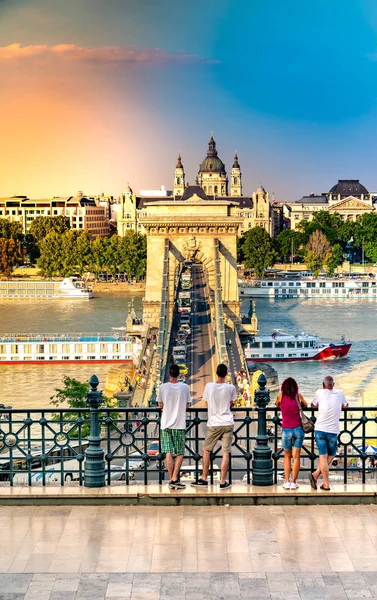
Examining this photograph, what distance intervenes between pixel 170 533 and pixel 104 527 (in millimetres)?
497

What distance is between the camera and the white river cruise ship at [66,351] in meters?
45.0

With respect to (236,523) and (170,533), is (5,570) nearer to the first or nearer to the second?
(170,533)

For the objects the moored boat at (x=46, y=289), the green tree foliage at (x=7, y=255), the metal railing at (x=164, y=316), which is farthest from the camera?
the green tree foliage at (x=7, y=255)

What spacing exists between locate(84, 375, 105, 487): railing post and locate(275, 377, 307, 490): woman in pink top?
1.43m

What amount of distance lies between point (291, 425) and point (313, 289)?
70.4m

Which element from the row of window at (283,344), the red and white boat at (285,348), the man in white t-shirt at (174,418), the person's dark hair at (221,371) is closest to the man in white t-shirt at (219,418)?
the person's dark hair at (221,371)

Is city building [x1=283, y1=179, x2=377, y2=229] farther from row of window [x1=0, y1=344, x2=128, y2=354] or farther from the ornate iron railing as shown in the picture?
the ornate iron railing

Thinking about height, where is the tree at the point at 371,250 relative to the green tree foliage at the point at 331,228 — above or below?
below

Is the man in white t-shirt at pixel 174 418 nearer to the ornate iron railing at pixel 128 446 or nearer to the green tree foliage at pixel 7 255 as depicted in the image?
the ornate iron railing at pixel 128 446

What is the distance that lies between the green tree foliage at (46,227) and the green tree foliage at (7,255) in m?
10.7

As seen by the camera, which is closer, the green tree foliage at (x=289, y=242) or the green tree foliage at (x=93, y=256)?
the green tree foliage at (x=93, y=256)

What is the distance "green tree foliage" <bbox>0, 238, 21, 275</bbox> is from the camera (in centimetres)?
8975

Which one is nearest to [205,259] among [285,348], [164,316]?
[285,348]

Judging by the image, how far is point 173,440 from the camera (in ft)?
27.5
